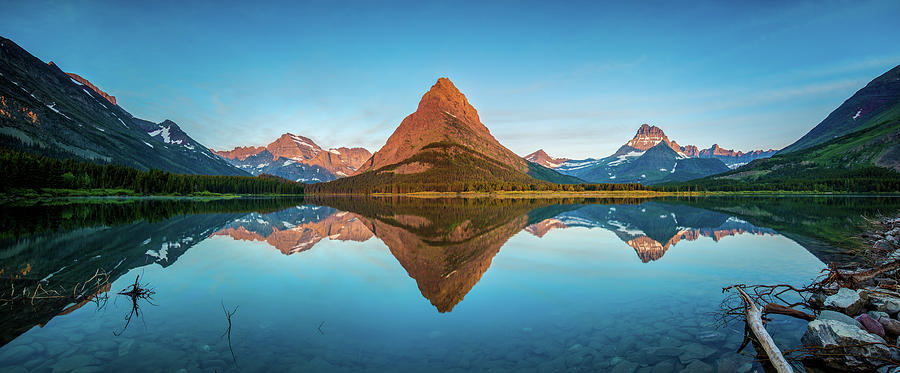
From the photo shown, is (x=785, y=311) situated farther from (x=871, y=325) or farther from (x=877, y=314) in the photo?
(x=871, y=325)

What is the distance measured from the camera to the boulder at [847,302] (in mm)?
10578

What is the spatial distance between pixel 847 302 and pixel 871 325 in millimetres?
1889

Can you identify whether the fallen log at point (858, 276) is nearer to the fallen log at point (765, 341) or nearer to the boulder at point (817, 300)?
the boulder at point (817, 300)

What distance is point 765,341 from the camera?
8398 mm

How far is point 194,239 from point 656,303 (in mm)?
→ 30966

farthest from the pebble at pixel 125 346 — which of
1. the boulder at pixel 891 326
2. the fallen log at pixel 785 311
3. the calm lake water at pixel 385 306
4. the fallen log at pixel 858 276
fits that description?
A: the fallen log at pixel 858 276

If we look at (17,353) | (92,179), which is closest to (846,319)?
(17,353)

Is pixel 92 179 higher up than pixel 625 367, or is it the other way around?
pixel 92 179

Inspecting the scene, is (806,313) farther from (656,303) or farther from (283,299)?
(283,299)

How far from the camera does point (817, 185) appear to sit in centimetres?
17638

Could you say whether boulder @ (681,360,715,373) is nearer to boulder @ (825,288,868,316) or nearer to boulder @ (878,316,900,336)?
boulder @ (878,316,900,336)

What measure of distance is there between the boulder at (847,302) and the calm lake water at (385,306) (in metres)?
1.61

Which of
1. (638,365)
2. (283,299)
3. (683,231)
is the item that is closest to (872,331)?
(638,365)

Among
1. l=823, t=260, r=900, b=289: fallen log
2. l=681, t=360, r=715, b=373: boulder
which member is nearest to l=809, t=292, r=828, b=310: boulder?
l=823, t=260, r=900, b=289: fallen log
